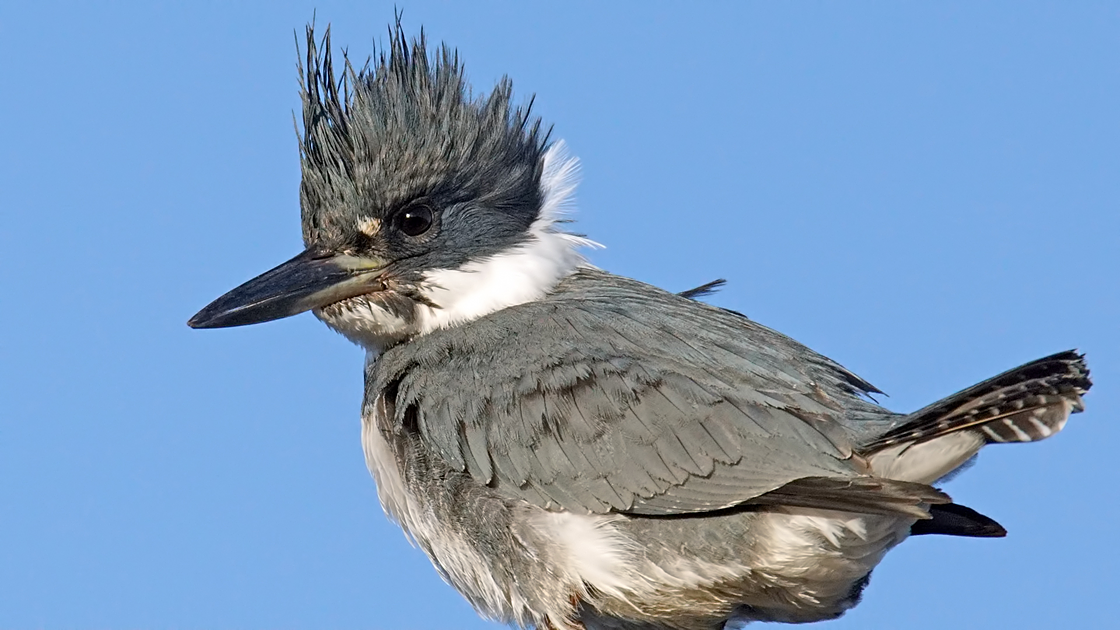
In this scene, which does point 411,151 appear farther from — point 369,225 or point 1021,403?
point 1021,403

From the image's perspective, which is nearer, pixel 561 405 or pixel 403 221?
pixel 561 405

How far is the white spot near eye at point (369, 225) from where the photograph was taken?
5.32 meters

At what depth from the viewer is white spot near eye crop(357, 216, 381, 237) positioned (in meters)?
5.32

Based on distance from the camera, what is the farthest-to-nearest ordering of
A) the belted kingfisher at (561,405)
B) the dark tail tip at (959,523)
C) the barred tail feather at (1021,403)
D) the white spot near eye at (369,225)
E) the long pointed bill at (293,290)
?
1. the white spot near eye at (369,225)
2. the long pointed bill at (293,290)
3. the dark tail tip at (959,523)
4. the belted kingfisher at (561,405)
5. the barred tail feather at (1021,403)

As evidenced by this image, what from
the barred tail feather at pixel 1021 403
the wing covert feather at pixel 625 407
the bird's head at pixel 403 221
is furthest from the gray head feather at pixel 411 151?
the barred tail feather at pixel 1021 403

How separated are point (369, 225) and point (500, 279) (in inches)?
24.9

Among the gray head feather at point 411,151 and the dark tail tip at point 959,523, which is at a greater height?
the gray head feather at point 411,151

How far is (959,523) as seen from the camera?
4.88 meters

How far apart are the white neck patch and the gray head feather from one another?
7cm

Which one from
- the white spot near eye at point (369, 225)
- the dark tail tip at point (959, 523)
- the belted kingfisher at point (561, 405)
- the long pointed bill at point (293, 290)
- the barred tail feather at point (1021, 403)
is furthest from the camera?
the white spot near eye at point (369, 225)

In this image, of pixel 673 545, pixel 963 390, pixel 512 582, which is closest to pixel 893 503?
Answer: pixel 963 390

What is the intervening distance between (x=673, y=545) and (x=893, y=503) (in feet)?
2.87

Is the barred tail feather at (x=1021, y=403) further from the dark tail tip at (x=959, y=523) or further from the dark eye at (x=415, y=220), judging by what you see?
the dark eye at (x=415, y=220)

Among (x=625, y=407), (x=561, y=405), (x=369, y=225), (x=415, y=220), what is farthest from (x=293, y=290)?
(x=625, y=407)
